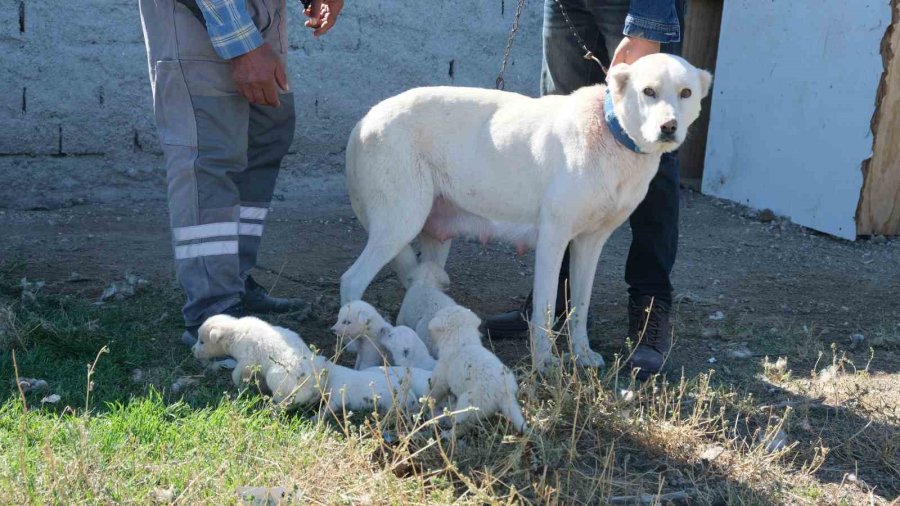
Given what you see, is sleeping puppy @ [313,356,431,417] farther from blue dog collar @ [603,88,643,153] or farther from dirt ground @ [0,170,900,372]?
blue dog collar @ [603,88,643,153]

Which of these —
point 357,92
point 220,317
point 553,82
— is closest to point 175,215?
point 220,317

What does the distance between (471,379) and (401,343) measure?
56 cm

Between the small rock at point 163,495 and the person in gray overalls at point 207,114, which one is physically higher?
the person in gray overalls at point 207,114

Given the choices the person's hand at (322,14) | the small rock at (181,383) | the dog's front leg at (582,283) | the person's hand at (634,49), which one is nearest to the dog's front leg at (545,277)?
the dog's front leg at (582,283)

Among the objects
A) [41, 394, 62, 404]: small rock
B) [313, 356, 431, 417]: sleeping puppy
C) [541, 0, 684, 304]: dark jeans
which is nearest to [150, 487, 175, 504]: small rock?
[313, 356, 431, 417]: sleeping puppy

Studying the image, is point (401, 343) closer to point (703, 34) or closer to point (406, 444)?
point (406, 444)

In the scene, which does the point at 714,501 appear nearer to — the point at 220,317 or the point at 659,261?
the point at 659,261

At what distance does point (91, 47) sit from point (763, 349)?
4.25 metres

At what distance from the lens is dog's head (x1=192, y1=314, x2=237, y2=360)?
3387 mm

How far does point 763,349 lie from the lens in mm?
4219

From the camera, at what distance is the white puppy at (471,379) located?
297cm

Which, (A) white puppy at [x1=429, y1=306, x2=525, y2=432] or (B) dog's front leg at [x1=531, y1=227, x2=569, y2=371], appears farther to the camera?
(B) dog's front leg at [x1=531, y1=227, x2=569, y2=371]

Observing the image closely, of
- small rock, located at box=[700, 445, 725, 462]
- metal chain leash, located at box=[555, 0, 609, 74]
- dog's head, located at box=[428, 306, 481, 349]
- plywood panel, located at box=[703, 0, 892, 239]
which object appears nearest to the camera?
small rock, located at box=[700, 445, 725, 462]

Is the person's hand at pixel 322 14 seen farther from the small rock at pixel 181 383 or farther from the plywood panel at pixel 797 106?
the plywood panel at pixel 797 106
